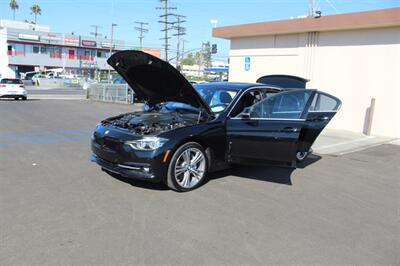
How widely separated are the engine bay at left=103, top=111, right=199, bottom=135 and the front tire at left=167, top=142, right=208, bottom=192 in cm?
37

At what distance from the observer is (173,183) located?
539 centimetres

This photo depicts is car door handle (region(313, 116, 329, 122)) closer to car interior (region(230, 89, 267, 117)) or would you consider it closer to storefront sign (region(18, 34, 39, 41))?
car interior (region(230, 89, 267, 117))

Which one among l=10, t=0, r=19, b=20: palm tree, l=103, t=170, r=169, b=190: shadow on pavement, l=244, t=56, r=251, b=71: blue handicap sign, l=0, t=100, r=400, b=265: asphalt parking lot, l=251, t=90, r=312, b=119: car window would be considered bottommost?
l=0, t=100, r=400, b=265: asphalt parking lot

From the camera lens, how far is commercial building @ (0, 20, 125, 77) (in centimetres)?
6738

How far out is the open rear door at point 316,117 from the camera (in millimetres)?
6520

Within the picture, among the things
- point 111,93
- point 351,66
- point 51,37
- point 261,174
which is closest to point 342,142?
point 351,66

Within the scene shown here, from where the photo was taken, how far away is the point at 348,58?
13344mm

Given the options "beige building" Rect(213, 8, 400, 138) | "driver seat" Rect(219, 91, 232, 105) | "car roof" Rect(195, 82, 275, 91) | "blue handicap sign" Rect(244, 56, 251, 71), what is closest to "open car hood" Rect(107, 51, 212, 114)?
"driver seat" Rect(219, 91, 232, 105)

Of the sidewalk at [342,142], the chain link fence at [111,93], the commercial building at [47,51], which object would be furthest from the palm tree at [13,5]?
the sidewalk at [342,142]

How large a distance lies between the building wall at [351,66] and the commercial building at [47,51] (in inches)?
2264

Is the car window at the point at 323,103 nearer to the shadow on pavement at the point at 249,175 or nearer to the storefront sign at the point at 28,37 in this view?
the shadow on pavement at the point at 249,175

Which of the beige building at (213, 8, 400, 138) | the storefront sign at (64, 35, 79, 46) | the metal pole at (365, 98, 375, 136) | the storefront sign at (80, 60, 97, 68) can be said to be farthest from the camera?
the storefront sign at (80, 60, 97, 68)

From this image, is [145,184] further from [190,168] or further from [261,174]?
[261,174]

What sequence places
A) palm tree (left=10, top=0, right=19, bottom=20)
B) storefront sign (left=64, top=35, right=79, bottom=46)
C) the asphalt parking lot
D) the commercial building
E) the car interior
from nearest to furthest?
the asphalt parking lot, the car interior, the commercial building, storefront sign (left=64, top=35, right=79, bottom=46), palm tree (left=10, top=0, right=19, bottom=20)
